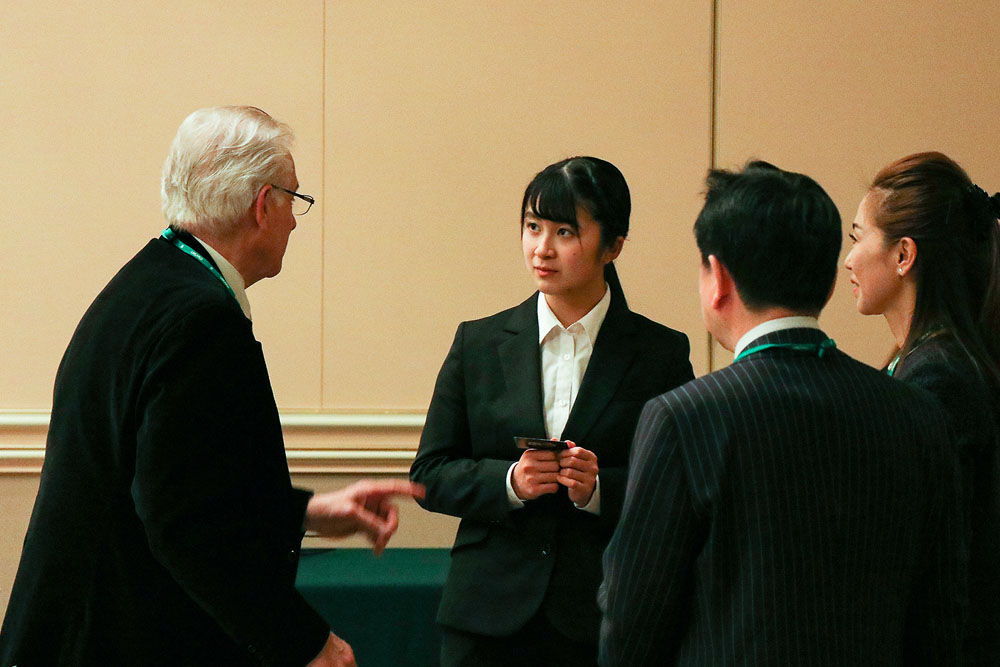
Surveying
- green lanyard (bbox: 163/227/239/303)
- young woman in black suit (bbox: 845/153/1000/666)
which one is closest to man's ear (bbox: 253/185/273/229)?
green lanyard (bbox: 163/227/239/303)

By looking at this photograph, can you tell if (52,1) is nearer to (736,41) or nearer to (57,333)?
(57,333)

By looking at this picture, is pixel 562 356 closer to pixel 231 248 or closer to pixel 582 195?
pixel 582 195

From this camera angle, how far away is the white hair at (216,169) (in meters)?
1.86

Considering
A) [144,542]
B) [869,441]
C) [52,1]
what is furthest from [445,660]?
[52,1]

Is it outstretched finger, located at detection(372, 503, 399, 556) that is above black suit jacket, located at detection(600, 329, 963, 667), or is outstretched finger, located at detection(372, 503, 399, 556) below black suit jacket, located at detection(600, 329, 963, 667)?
below

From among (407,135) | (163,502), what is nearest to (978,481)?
(163,502)

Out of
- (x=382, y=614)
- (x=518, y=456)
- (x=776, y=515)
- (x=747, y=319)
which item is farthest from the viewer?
(x=382, y=614)

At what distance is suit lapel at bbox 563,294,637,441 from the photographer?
2.24 m

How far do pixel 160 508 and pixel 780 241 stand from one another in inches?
43.3

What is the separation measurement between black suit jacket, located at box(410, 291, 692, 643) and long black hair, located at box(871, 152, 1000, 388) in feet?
1.94

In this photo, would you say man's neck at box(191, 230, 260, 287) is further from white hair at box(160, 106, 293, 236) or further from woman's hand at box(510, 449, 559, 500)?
woman's hand at box(510, 449, 559, 500)

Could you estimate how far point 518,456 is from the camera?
2273 mm

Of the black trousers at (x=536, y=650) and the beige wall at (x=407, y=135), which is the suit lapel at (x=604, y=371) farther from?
the beige wall at (x=407, y=135)

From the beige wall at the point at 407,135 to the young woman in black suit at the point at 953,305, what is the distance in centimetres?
184
